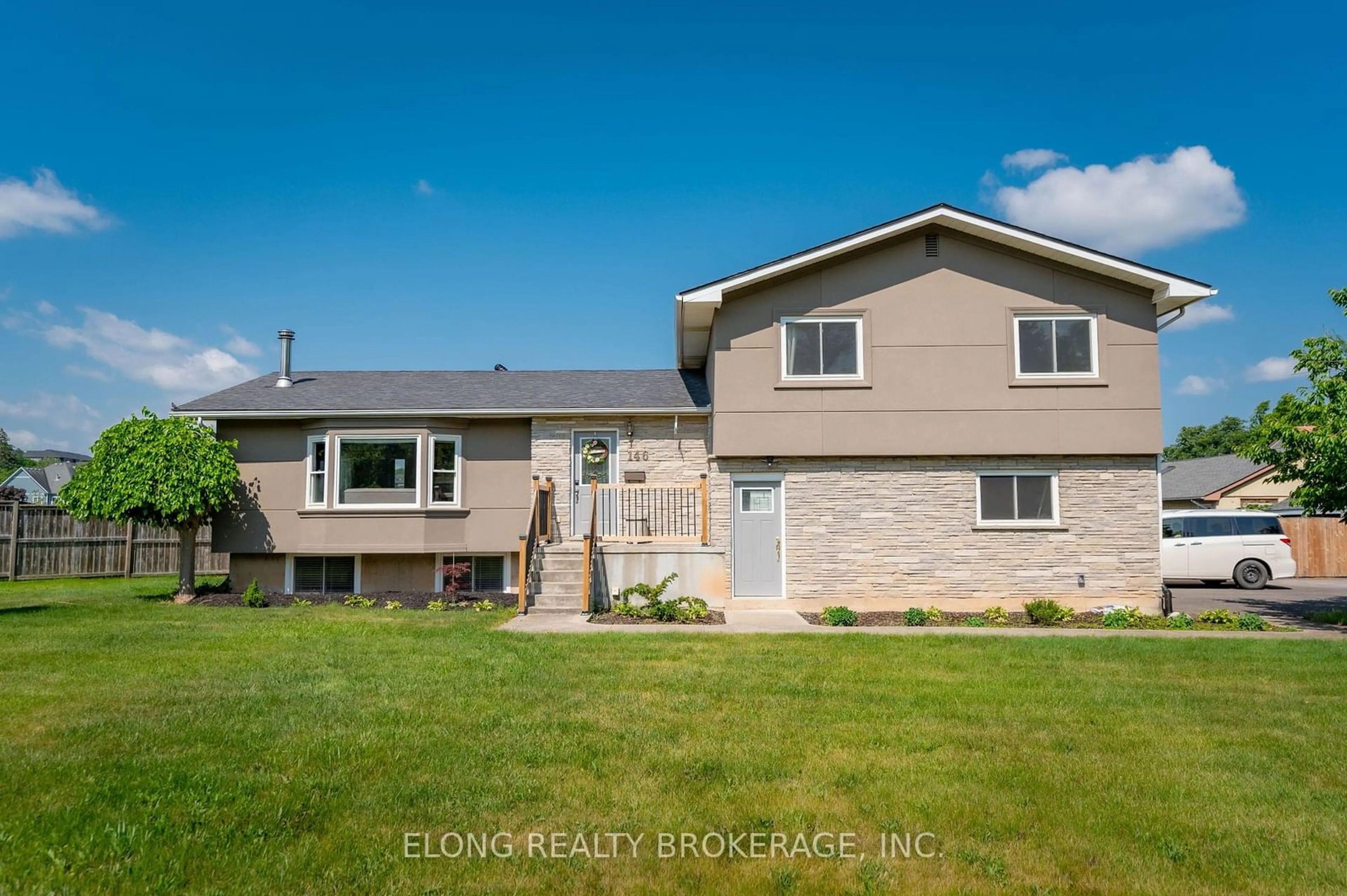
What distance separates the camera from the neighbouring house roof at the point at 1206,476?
31.6 meters

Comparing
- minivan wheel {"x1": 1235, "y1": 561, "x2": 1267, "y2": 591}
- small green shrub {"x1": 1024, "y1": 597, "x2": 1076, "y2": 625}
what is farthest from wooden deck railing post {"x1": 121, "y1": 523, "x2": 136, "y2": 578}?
minivan wheel {"x1": 1235, "y1": 561, "x2": 1267, "y2": 591}

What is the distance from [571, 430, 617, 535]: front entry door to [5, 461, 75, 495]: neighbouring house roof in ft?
168

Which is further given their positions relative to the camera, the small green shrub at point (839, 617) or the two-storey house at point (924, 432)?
the two-storey house at point (924, 432)

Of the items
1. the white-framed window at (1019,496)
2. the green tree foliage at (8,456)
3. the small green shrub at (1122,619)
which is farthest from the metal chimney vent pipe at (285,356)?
the green tree foliage at (8,456)

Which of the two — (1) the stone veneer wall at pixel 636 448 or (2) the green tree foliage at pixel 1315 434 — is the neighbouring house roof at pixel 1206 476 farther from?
(1) the stone veneer wall at pixel 636 448

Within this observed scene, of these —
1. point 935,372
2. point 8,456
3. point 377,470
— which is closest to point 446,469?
point 377,470

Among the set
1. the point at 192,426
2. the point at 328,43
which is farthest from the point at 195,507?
the point at 328,43

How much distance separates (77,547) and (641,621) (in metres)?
14.9

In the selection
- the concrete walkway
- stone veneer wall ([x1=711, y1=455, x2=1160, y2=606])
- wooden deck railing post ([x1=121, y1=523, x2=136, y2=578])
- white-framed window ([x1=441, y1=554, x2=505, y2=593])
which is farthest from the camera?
wooden deck railing post ([x1=121, y1=523, x2=136, y2=578])

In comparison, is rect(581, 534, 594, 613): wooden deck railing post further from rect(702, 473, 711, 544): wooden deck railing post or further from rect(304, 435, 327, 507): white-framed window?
rect(304, 435, 327, 507): white-framed window

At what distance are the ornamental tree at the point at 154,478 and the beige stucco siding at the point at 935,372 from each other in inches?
360

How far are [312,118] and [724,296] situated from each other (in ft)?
28.6

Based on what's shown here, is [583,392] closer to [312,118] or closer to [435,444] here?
[435,444]

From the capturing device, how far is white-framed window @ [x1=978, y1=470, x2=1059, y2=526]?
14.3 meters
